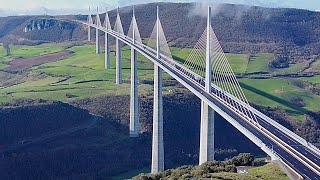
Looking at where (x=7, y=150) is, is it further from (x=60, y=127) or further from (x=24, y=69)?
(x=24, y=69)

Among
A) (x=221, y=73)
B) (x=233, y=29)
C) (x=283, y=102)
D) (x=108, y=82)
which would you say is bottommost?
(x=283, y=102)

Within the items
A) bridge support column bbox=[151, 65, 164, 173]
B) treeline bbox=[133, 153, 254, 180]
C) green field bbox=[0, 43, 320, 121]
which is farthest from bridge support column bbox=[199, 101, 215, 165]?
green field bbox=[0, 43, 320, 121]

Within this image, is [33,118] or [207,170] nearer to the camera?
[207,170]

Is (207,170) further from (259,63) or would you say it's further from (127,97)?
(259,63)

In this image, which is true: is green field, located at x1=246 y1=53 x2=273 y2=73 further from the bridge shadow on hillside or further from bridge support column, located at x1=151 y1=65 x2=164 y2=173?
bridge support column, located at x1=151 y1=65 x2=164 y2=173

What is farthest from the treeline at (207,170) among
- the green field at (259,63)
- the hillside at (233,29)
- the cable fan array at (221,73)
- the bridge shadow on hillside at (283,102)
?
the hillside at (233,29)

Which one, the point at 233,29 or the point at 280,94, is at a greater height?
the point at 233,29

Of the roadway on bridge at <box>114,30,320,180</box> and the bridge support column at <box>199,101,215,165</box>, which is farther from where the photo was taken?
the bridge support column at <box>199,101,215,165</box>

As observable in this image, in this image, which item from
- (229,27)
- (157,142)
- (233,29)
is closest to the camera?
(157,142)

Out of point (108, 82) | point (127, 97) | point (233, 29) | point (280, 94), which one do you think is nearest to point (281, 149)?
point (127, 97)
